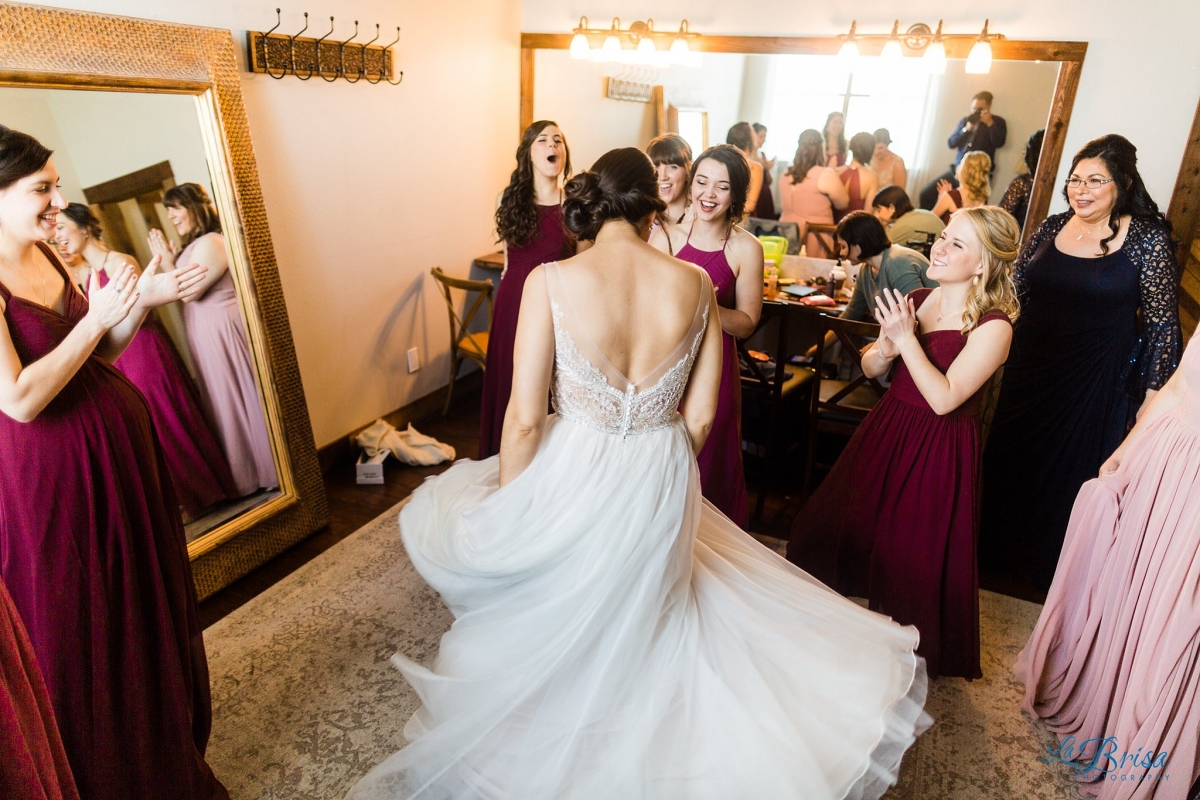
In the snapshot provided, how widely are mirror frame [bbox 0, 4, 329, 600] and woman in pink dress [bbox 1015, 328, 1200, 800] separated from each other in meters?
2.49

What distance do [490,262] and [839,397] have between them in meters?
2.12

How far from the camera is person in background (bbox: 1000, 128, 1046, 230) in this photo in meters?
3.44

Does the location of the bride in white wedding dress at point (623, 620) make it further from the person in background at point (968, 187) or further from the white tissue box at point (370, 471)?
the person in background at point (968, 187)

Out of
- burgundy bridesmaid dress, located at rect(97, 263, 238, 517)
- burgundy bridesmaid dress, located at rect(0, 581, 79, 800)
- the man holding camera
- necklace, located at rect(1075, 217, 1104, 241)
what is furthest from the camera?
the man holding camera

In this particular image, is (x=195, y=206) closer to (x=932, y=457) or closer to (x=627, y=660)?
(x=627, y=660)

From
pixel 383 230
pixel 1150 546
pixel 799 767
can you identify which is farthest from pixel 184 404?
pixel 1150 546

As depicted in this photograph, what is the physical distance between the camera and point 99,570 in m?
1.55

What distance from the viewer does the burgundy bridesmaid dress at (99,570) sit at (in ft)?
4.90

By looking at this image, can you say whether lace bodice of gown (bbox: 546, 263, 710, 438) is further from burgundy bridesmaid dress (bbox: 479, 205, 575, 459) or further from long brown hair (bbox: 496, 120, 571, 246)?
long brown hair (bbox: 496, 120, 571, 246)

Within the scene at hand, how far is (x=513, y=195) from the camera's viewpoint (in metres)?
3.04

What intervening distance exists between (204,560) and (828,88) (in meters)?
3.41

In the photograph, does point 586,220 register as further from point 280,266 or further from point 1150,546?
point 280,266

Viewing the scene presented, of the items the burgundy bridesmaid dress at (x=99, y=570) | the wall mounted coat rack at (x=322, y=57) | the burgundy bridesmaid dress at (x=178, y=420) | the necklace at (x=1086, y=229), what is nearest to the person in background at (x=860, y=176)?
the necklace at (x=1086, y=229)

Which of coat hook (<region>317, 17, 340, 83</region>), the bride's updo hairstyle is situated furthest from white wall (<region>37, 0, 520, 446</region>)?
the bride's updo hairstyle
